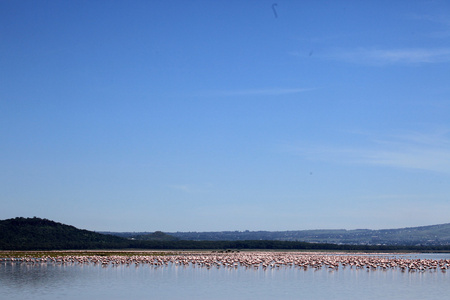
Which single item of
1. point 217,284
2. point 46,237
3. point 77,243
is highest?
point 46,237

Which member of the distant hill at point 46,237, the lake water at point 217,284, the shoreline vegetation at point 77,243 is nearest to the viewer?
the lake water at point 217,284

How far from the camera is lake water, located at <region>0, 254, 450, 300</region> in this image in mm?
31828

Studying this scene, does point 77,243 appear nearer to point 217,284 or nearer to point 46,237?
point 46,237

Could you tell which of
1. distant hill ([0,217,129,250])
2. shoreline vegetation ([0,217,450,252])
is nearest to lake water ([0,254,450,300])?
distant hill ([0,217,129,250])

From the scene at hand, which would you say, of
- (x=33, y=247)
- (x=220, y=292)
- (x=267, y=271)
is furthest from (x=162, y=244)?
(x=220, y=292)

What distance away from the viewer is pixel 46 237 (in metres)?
109

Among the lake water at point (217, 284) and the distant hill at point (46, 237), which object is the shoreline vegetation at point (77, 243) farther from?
the lake water at point (217, 284)

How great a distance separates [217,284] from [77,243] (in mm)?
70473

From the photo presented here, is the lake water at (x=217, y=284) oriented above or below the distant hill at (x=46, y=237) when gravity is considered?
below

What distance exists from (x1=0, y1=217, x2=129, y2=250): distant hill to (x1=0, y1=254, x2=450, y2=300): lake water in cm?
5245

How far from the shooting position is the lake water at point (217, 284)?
31.8 m

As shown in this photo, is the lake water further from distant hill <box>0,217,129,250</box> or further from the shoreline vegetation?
the shoreline vegetation

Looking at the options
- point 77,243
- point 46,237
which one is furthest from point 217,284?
point 46,237

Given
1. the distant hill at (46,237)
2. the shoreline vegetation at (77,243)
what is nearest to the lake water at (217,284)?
the distant hill at (46,237)
